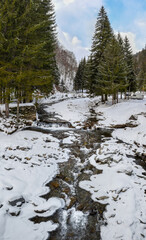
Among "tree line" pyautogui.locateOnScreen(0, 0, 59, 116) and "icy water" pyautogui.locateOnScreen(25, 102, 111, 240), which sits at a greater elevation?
"tree line" pyautogui.locateOnScreen(0, 0, 59, 116)

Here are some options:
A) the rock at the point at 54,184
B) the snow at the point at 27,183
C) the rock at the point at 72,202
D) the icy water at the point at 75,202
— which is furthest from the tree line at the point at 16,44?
the rock at the point at 72,202

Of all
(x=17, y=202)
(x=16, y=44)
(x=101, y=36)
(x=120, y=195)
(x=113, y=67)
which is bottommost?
(x=120, y=195)

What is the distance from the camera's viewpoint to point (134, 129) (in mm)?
13352

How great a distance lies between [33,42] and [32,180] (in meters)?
12.4

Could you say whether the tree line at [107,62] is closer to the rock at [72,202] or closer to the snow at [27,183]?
the snow at [27,183]

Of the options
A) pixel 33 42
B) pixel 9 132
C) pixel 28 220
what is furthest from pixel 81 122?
pixel 28 220

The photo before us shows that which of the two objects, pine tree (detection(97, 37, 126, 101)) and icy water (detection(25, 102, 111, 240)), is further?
pine tree (detection(97, 37, 126, 101))

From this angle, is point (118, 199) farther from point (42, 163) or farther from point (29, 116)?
point (29, 116)

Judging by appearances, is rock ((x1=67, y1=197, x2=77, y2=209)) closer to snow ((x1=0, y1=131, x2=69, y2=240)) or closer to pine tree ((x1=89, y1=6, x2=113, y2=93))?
snow ((x1=0, y1=131, x2=69, y2=240))

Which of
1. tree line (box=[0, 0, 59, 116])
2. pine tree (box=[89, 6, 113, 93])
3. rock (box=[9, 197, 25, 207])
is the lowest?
rock (box=[9, 197, 25, 207])

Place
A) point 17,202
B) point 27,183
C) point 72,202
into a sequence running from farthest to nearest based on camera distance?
1. point 27,183
2. point 72,202
3. point 17,202

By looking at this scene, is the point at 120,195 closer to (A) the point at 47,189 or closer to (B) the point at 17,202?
(A) the point at 47,189

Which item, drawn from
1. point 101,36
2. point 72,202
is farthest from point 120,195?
point 101,36

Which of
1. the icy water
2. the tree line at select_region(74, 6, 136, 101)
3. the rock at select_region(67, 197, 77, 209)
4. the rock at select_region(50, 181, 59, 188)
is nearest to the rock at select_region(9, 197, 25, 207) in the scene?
the icy water
